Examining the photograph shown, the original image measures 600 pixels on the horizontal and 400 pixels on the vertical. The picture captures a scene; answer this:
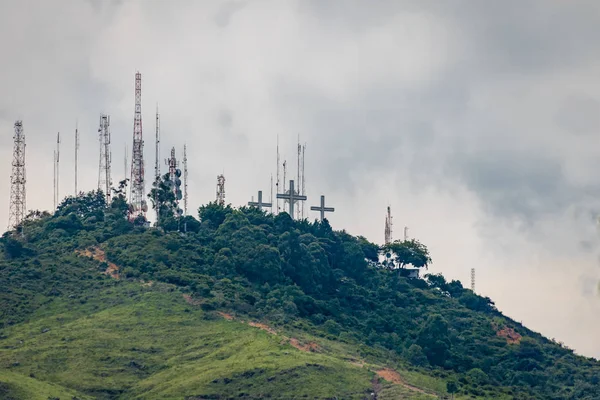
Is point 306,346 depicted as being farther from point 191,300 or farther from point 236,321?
point 191,300

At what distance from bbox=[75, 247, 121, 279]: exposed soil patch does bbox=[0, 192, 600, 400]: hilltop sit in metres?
0.24

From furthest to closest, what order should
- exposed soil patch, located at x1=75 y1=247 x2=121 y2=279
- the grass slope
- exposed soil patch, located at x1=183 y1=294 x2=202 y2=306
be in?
exposed soil patch, located at x1=75 y1=247 x2=121 y2=279
exposed soil patch, located at x1=183 y1=294 x2=202 y2=306
the grass slope

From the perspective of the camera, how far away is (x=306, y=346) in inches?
5728

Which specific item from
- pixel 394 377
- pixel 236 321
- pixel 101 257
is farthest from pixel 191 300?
pixel 394 377

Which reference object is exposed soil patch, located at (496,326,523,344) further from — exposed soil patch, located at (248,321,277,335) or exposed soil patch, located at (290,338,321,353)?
exposed soil patch, located at (290,338,321,353)

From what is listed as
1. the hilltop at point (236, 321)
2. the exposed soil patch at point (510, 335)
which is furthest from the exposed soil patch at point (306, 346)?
the exposed soil patch at point (510, 335)

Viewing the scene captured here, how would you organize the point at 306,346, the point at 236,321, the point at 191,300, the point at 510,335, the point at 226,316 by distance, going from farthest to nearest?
the point at 510,335 → the point at 191,300 → the point at 226,316 → the point at 236,321 → the point at 306,346

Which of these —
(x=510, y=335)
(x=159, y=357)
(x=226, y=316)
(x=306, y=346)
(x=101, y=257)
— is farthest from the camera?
(x=510, y=335)

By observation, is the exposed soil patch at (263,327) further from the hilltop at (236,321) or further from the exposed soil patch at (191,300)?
the exposed soil patch at (191,300)

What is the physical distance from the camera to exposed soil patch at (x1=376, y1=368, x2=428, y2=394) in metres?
137

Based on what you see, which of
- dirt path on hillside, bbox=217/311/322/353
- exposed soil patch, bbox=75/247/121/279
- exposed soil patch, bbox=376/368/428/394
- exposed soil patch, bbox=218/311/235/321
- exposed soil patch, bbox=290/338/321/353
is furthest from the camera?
exposed soil patch, bbox=75/247/121/279

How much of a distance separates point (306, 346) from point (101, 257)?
36.1 metres

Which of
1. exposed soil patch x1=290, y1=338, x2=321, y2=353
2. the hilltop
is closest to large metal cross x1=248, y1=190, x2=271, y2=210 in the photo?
the hilltop

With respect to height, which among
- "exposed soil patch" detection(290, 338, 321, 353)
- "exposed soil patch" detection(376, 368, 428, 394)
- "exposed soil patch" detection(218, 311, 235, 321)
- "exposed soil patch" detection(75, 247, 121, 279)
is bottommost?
"exposed soil patch" detection(376, 368, 428, 394)
